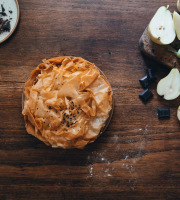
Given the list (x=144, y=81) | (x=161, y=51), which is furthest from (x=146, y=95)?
(x=161, y=51)

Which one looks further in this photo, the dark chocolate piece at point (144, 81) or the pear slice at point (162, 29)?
the dark chocolate piece at point (144, 81)

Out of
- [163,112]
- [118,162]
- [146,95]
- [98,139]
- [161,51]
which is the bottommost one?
[118,162]

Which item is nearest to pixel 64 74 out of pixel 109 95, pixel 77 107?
pixel 77 107

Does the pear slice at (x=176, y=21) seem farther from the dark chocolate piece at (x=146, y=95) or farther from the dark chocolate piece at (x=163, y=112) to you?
the dark chocolate piece at (x=163, y=112)

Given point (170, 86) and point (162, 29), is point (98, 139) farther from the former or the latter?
point (162, 29)

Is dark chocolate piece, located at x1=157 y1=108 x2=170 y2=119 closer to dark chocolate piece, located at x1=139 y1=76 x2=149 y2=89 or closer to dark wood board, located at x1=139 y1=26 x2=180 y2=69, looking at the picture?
dark chocolate piece, located at x1=139 y1=76 x2=149 y2=89

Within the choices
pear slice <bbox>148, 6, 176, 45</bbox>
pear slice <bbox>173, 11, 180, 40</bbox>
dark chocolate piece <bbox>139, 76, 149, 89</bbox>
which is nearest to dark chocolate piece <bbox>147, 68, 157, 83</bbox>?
dark chocolate piece <bbox>139, 76, 149, 89</bbox>

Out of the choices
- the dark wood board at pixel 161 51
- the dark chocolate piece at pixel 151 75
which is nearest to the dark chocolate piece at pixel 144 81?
the dark chocolate piece at pixel 151 75
